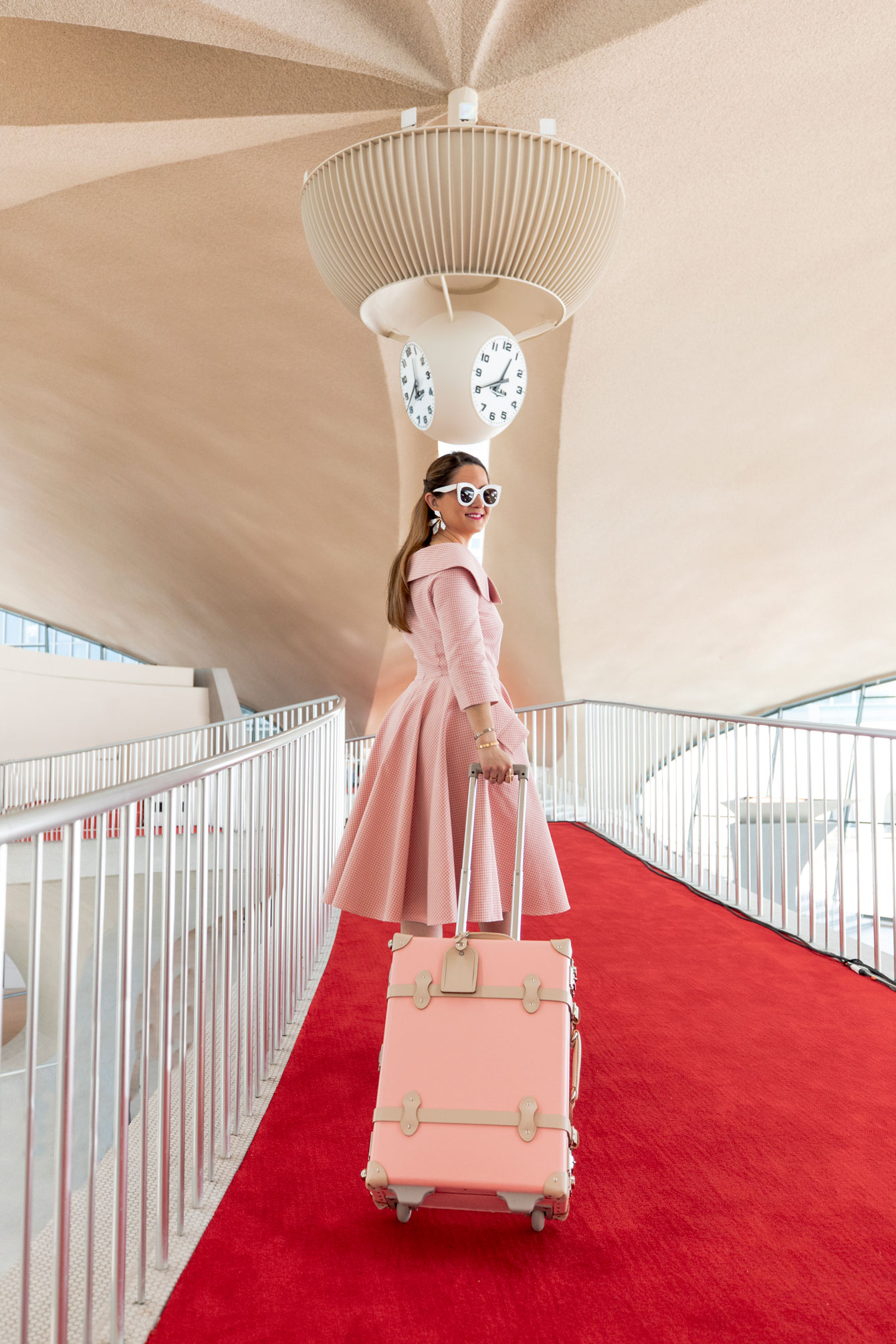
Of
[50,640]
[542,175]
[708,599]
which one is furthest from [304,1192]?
[50,640]

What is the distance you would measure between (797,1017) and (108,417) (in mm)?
14793

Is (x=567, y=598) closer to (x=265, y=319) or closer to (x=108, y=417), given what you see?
(x=265, y=319)

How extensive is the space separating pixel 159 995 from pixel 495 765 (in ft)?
3.01

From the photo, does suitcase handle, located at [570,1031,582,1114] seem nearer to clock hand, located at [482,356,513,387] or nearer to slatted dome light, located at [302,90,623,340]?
clock hand, located at [482,356,513,387]

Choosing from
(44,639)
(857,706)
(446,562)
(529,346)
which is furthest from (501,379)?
(44,639)

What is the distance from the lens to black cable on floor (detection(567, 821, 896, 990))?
372 cm

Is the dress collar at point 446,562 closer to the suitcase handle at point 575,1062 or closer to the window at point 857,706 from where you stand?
the suitcase handle at point 575,1062

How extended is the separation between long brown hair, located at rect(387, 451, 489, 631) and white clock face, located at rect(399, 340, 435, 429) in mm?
2169

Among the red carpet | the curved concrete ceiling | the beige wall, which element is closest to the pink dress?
the red carpet

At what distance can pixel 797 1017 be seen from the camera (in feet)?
10.6

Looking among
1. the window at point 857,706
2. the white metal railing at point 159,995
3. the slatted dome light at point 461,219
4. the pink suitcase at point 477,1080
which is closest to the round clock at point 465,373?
the slatted dome light at point 461,219

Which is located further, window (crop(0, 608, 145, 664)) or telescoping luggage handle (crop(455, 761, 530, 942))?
window (crop(0, 608, 145, 664))

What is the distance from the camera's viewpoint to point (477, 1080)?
6.04ft

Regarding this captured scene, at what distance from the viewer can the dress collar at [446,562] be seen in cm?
235
